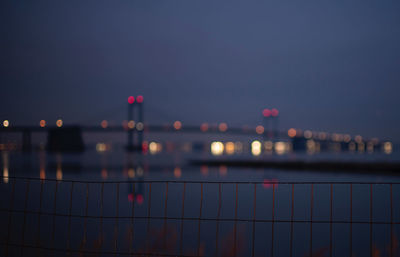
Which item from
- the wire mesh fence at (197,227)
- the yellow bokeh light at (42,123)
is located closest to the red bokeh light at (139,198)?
the wire mesh fence at (197,227)

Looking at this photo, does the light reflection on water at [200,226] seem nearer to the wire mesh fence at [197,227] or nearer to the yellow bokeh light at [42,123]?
the wire mesh fence at [197,227]

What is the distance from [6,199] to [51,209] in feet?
8.93

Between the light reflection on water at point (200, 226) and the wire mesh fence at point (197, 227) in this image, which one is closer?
the wire mesh fence at point (197, 227)

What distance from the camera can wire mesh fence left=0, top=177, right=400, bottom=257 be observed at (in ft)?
20.8

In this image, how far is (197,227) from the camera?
31.6 feet

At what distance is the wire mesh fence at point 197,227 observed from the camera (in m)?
6.33

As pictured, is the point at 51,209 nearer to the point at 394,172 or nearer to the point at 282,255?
the point at 282,255

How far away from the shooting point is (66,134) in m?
64.6

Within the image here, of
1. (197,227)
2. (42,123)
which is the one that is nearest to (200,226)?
(197,227)

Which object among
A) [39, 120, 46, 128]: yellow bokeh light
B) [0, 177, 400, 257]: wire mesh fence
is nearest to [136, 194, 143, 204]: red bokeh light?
[0, 177, 400, 257]: wire mesh fence

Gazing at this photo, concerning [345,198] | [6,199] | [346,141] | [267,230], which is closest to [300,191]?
[345,198]

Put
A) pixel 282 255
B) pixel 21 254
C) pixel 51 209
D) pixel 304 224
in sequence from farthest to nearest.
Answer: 1. pixel 51 209
2. pixel 304 224
3. pixel 282 255
4. pixel 21 254

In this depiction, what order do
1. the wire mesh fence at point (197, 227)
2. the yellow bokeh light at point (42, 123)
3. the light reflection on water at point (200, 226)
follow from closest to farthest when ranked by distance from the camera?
1. the wire mesh fence at point (197, 227)
2. the light reflection on water at point (200, 226)
3. the yellow bokeh light at point (42, 123)

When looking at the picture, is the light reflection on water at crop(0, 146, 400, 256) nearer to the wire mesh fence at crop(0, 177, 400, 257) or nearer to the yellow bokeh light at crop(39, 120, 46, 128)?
Result: the wire mesh fence at crop(0, 177, 400, 257)
